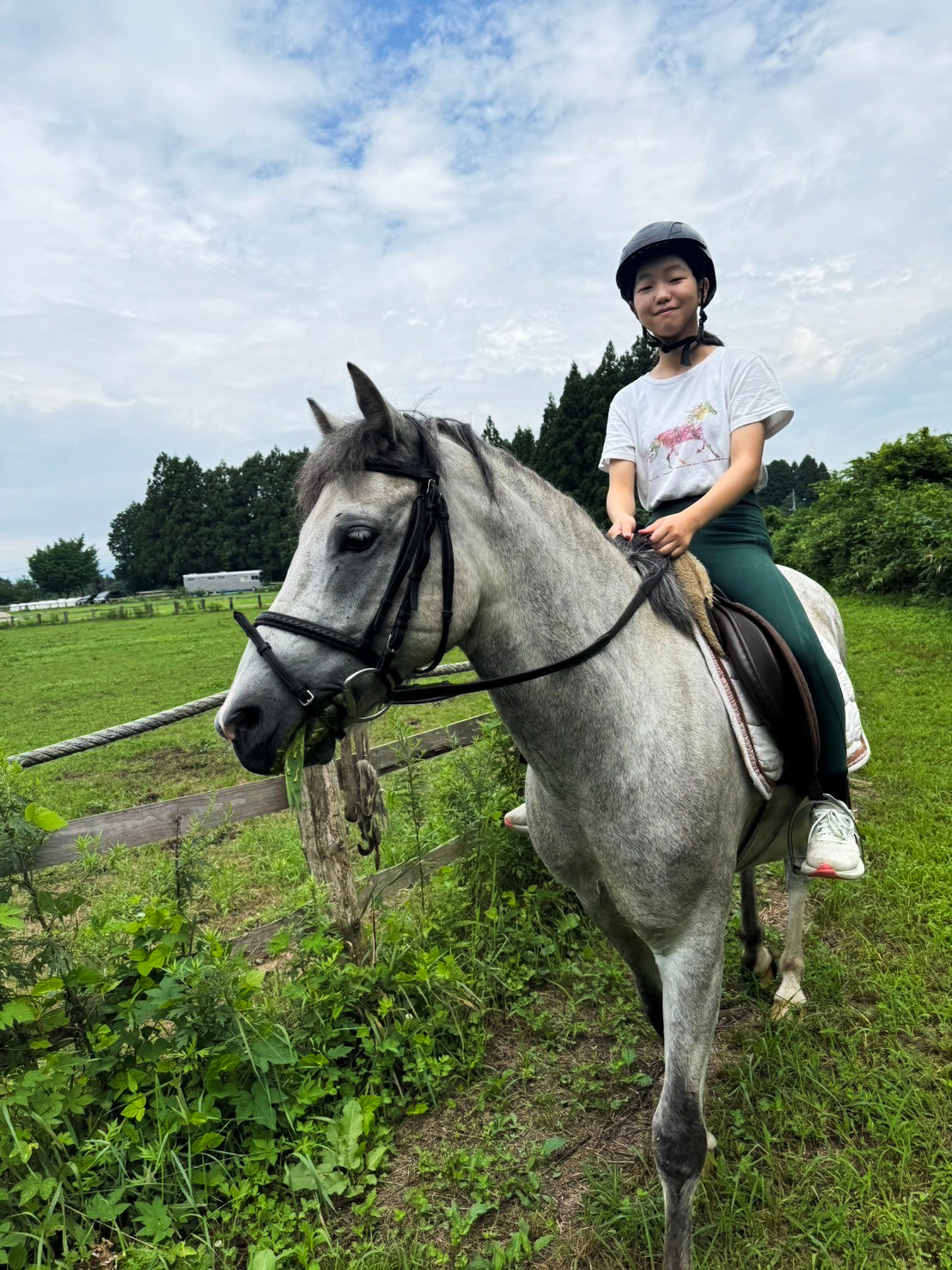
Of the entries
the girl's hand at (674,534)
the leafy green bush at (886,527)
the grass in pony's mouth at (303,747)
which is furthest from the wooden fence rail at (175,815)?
the leafy green bush at (886,527)

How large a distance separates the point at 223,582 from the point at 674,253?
6339cm

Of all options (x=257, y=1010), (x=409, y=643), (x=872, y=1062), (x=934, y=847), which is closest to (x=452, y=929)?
(x=257, y=1010)

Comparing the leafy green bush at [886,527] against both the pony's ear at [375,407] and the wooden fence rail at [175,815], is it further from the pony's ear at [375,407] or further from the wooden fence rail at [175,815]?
the pony's ear at [375,407]

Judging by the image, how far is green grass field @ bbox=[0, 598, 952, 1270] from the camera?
2.30 meters

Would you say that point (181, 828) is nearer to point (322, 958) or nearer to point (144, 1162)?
point (322, 958)

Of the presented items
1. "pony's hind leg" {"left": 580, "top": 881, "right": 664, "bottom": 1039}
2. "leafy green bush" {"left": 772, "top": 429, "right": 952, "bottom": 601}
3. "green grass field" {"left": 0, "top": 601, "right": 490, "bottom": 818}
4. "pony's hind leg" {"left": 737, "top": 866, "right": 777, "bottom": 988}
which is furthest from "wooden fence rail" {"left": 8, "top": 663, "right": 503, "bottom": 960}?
"leafy green bush" {"left": 772, "top": 429, "right": 952, "bottom": 601}

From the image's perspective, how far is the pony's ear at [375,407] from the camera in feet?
5.41

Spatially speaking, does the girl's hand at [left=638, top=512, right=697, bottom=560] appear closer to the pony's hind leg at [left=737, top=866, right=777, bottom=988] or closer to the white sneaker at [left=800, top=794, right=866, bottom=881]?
the white sneaker at [left=800, top=794, right=866, bottom=881]

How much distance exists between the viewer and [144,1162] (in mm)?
2404

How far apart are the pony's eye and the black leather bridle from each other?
0.28 ft

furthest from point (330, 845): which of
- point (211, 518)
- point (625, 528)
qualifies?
point (211, 518)

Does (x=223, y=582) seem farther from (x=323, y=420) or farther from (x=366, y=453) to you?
(x=366, y=453)

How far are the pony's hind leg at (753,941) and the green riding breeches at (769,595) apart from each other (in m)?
1.26

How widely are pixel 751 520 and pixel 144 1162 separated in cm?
336
